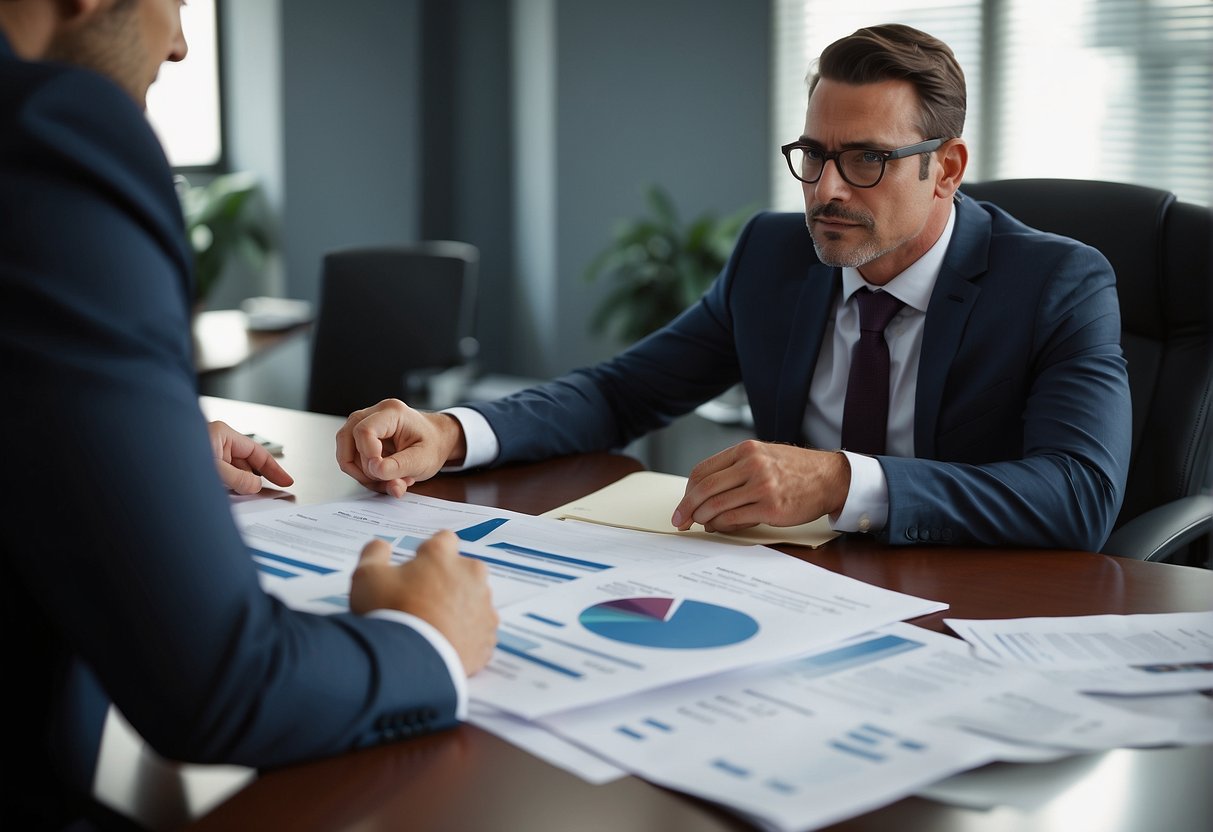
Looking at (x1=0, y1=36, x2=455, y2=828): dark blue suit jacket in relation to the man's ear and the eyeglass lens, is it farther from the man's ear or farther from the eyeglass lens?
the man's ear

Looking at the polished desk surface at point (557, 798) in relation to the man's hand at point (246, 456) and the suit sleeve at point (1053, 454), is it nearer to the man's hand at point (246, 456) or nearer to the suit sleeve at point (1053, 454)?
the suit sleeve at point (1053, 454)

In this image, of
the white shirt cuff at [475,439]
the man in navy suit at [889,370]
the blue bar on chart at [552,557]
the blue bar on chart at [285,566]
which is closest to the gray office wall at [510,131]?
the man in navy suit at [889,370]

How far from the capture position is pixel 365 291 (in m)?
3.53

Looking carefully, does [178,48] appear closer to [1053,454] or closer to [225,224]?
[1053,454]

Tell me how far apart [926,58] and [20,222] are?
1442 millimetres

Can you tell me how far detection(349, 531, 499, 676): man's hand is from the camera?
0.94m

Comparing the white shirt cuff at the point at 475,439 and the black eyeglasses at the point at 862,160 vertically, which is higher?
the black eyeglasses at the point at 862,160

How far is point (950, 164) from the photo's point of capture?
187 centimetres

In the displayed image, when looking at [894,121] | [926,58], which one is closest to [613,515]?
[894,121]

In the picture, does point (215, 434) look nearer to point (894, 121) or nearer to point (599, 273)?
point (894, 121)

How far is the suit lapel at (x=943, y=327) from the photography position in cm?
174

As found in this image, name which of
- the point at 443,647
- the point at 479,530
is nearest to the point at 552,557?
the point at 479,530

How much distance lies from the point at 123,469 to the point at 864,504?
0.86 metres

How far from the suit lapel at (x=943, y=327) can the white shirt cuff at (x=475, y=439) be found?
24.7 inches
